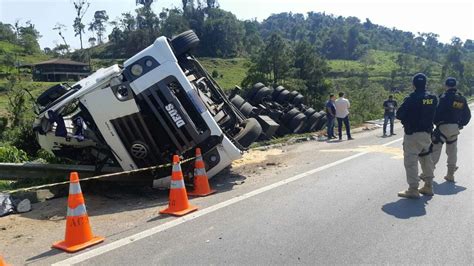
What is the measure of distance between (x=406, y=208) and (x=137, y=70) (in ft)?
14.3

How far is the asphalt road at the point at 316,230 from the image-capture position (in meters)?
4.32

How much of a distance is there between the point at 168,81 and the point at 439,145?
485 cm

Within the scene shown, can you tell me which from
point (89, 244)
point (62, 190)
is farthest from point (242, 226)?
point (62, 190)

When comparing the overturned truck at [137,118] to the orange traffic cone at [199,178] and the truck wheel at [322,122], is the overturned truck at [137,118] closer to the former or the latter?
the orange traffic cone at [199,178]

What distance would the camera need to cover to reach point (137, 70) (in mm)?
7062

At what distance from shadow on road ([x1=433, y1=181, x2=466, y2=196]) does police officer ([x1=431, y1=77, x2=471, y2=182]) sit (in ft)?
1.04

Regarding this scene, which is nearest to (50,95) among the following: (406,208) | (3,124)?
(406,208)

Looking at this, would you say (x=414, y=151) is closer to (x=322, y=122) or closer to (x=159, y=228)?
(x=159, y=228)

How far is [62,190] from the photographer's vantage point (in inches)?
303

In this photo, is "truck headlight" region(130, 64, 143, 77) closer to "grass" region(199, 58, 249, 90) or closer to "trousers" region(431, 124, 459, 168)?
"trousers" region(431, 124, 459, 168)

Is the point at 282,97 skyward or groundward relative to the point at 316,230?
skyward

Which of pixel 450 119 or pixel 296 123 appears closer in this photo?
pixel 450 119

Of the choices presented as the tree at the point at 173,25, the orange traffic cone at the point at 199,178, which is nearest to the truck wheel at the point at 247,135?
the orange traffic cone at the point at 199,178

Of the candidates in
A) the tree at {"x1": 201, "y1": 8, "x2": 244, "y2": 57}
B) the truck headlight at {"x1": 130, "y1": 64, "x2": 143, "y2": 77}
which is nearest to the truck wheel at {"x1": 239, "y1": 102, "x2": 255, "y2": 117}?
the truck headlight at {"x1": 130, "y1": 64, "x2": 143, "y2": 77}
